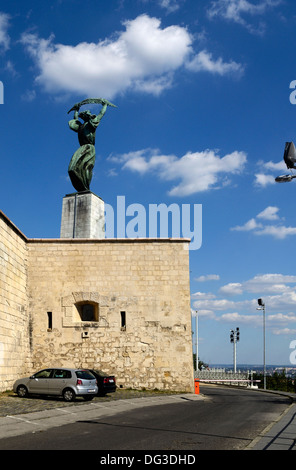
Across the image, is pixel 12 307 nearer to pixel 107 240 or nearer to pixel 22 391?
pixel 22 391

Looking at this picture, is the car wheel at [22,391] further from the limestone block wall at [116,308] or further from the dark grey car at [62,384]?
the limestone block wall at [116,308]

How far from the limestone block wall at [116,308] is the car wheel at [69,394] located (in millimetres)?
5790

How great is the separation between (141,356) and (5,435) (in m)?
14.1

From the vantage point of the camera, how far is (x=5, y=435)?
1041 cm

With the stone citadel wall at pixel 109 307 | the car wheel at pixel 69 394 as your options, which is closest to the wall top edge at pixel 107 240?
the stone citadel wall at pixel 109 307

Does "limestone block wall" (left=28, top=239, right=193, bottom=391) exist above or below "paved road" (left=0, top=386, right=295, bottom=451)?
above

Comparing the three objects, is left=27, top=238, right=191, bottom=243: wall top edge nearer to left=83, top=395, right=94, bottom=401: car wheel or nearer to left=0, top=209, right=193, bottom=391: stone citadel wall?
left=0, top=209, right=193, bottom=391: stone citadel wall

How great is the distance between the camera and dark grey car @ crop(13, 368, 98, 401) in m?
18.0

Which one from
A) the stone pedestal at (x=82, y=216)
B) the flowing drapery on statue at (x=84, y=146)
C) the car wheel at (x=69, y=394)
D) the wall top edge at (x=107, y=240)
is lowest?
the car wheel at (x=69, y=394)

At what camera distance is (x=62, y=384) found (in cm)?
1830

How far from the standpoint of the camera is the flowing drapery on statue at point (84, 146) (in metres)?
30.2

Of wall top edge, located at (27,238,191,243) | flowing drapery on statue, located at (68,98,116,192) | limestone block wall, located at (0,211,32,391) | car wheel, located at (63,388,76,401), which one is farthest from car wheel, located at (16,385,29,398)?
flowing drapery on statue, located at (68,98,116,192)

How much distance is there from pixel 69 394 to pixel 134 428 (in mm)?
7090

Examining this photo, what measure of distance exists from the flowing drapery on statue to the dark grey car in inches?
553
